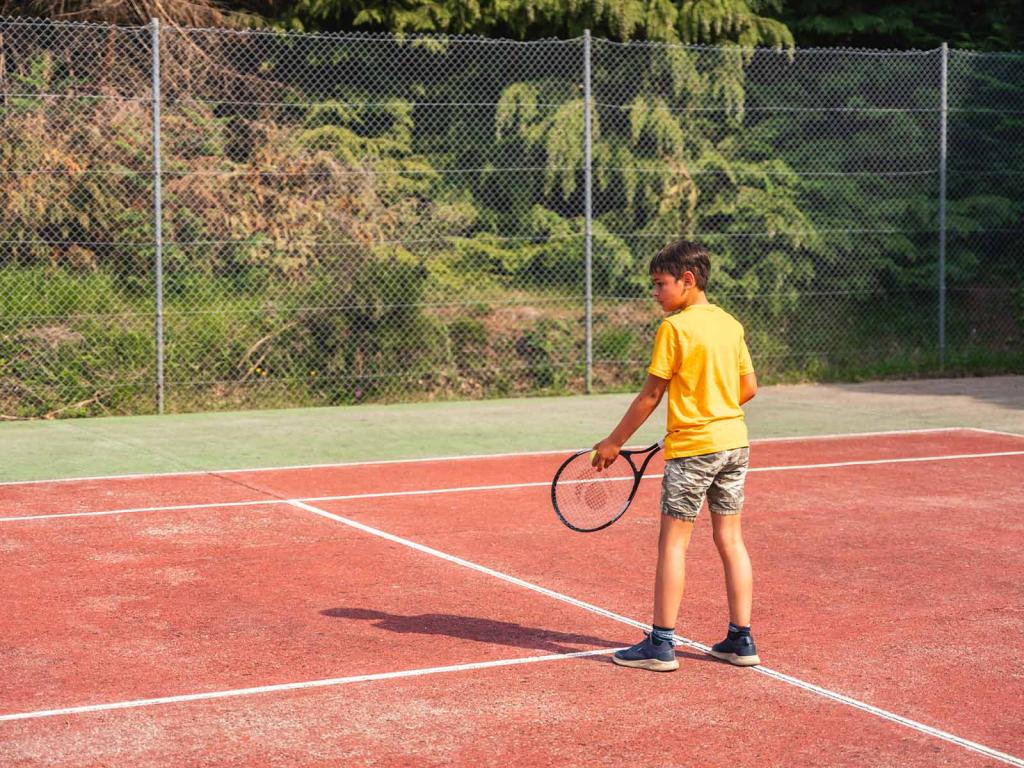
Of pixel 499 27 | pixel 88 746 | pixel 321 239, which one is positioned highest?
pixel 499 27

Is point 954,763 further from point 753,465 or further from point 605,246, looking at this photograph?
point 605,246

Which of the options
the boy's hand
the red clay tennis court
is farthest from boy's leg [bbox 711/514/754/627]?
the boy's hand

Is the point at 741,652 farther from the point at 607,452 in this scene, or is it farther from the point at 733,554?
the point at 607,452

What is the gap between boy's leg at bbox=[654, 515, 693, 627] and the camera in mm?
5906

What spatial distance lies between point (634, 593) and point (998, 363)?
452 inches

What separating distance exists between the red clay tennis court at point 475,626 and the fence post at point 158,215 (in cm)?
340

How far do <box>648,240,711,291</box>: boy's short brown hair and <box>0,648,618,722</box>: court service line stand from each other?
4.96ft

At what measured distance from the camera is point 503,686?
569 cm

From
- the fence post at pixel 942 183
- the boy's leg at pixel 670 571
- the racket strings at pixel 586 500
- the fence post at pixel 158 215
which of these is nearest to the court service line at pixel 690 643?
the boy's leg at pixel 670 571

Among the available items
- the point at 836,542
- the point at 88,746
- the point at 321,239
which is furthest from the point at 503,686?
the point at 321,239

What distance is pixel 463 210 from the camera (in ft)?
50.7

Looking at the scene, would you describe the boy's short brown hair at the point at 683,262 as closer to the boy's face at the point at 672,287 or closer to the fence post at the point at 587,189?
the boy's face at the point at 672,287

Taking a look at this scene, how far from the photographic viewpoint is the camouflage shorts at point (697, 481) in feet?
19.5

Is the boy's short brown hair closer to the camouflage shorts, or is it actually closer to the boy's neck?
the boy's neck
